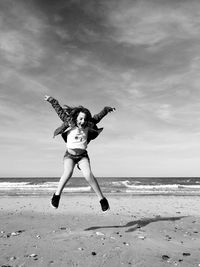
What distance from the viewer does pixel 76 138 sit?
25.2 ft

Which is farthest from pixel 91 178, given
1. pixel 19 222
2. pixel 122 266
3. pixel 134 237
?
pixel 19 222

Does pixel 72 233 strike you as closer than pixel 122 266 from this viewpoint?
No

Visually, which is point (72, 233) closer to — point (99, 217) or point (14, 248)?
point (14, 248)

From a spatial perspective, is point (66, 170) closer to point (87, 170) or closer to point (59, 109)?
point (87, 170)

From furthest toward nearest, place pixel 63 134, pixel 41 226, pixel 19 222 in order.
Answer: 1. pixel 19 222
2. pixel 41 226
3. pixel 63 134

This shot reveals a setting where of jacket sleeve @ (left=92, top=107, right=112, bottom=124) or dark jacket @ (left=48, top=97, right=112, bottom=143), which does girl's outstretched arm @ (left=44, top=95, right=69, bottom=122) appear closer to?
dark jacket @ (left=48, top=97, right=112, bottom=143)

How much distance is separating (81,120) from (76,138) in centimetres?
44

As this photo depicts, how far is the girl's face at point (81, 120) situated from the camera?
7.64 meters

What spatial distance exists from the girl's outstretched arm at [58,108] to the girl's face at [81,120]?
28 cm

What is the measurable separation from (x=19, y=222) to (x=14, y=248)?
3.63m

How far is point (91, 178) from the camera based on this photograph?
24.6 feet

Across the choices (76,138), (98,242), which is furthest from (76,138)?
(98,242)

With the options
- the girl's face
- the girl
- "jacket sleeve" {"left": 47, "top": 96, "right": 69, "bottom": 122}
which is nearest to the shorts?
the girl

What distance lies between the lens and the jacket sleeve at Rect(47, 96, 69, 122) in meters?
7.67
